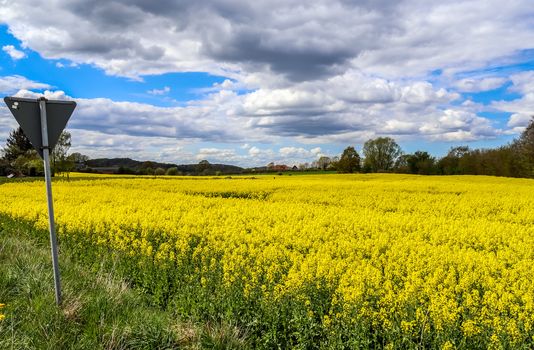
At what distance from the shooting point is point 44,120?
6.38 m

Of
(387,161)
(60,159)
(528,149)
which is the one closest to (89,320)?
(60,159)

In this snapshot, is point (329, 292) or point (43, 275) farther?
point (43, 275)

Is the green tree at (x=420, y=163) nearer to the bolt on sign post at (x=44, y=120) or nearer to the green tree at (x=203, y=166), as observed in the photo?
the green tree at (x=203, y=166)

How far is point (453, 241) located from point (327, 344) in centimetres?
609

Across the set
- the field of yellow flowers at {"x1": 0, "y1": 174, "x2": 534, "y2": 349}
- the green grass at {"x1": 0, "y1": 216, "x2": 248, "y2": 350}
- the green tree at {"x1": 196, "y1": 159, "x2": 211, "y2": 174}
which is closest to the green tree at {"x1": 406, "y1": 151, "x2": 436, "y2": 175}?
the green tree at {"x1": 196, "y1": 159, "x2": 211, "y2": 174}

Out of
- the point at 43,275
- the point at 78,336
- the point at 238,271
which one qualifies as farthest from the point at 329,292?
the point at 43,275

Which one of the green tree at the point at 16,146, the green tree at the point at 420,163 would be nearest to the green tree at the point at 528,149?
the green tree at the point at 420,163

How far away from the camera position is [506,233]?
34.6 ft

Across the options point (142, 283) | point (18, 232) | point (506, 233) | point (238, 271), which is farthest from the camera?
point (18, 232)

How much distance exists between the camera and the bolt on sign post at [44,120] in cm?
621

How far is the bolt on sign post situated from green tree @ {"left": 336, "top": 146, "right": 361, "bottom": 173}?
75090mm

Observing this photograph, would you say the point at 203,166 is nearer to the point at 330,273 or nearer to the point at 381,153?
the point at 381,153

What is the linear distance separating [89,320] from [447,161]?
80.8 m

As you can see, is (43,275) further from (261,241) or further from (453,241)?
(453,241)
